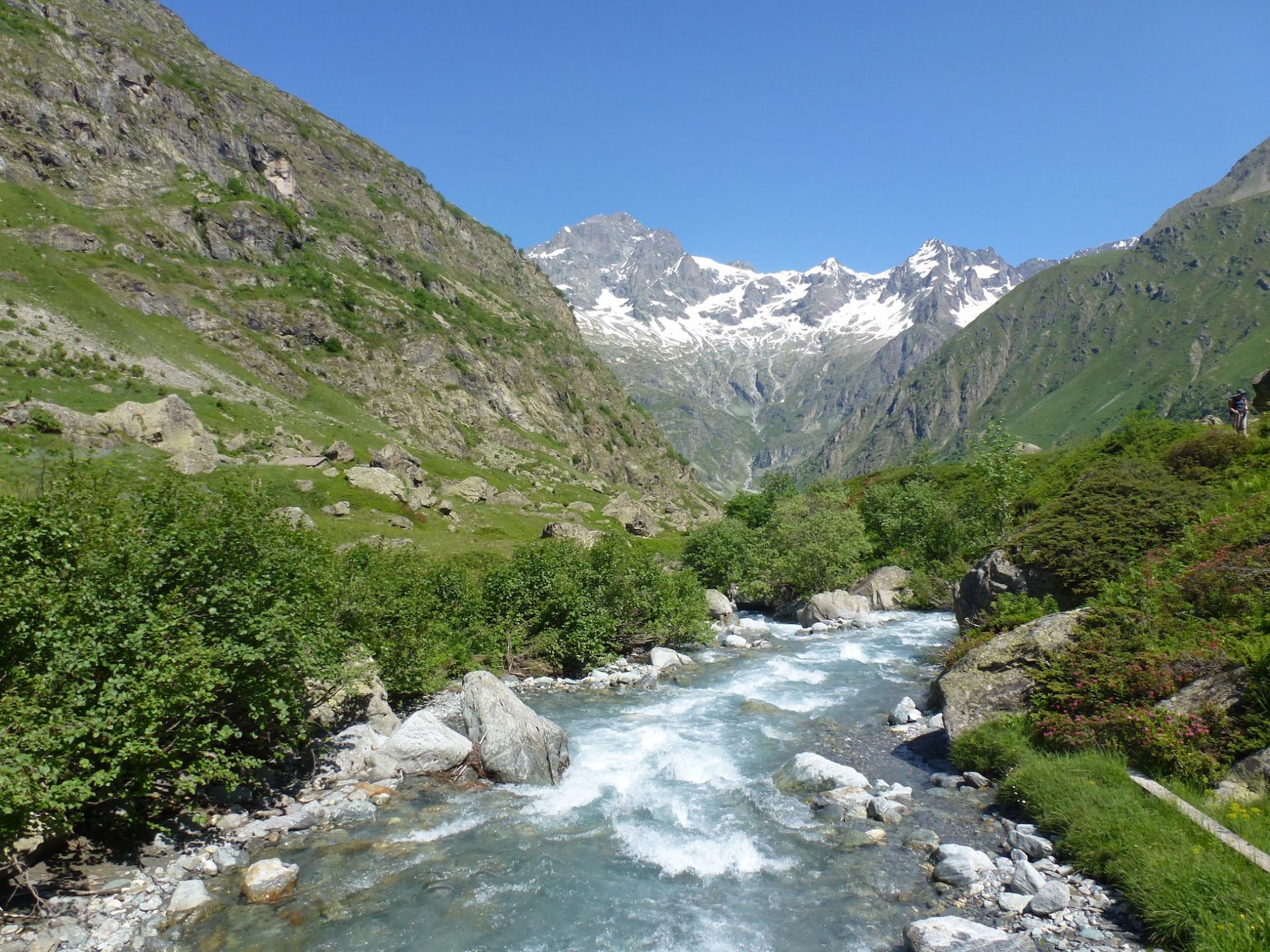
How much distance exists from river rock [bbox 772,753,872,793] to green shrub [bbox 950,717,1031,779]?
10.8ft

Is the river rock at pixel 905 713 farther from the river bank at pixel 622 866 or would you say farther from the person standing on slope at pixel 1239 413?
the person standing on slope at pixel 1239 413

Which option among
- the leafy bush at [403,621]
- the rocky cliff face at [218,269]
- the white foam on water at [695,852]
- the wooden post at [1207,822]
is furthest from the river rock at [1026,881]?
the rocky cliff face at [218,269]

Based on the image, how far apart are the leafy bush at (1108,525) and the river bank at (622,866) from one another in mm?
10252

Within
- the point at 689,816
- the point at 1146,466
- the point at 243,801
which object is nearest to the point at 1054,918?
the point at 689,816

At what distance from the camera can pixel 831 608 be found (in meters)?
54.1

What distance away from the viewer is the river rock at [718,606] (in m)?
56.2

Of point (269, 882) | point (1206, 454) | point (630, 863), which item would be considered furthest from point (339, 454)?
point (1206, 454)

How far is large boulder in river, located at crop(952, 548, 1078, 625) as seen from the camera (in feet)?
96.9

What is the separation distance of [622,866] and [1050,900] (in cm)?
938

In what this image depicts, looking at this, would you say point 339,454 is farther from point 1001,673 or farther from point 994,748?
point 994,748

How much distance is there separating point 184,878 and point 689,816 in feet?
41.1

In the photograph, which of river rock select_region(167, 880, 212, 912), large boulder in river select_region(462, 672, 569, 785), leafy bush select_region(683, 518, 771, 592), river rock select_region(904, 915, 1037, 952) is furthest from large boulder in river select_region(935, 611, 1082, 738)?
leafy bush select_region(683, 518, 771, 592)

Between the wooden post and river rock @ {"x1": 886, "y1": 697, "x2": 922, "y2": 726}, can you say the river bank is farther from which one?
the wooden post

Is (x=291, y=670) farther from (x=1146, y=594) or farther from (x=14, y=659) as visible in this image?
(x=1146, y=594)
